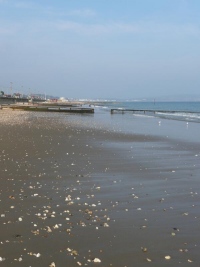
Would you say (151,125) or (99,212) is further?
(151,125)

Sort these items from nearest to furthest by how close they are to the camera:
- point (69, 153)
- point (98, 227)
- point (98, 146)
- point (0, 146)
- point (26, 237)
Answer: point (26, 237), point (98, 227), point (69, 153), point (0, 146), point (98, 146)

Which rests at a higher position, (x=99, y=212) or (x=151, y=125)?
(x=99, y=212)

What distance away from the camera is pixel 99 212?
881 centimetres

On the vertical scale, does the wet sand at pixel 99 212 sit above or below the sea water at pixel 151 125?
above

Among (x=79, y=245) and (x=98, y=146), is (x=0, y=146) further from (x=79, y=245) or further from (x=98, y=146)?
(x=79, y=245)

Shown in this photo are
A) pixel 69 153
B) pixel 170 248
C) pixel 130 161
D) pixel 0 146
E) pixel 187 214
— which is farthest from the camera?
pixel 0 146

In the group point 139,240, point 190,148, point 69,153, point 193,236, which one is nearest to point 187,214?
point 193,236

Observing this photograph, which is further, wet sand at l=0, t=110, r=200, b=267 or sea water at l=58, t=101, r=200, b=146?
sea water at l=58, t=101, r=200, b=146

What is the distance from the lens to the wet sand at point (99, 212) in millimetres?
6309

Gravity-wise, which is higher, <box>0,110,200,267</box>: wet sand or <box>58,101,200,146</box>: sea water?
<box>0,110,200,267</box>: wet sand

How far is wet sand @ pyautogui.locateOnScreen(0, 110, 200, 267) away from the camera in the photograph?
20.7ft

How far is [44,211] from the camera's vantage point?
8.84 metres

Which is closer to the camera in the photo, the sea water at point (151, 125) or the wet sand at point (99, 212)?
the wet sand at point (99, 212)

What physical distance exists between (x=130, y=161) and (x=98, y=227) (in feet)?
30.4
